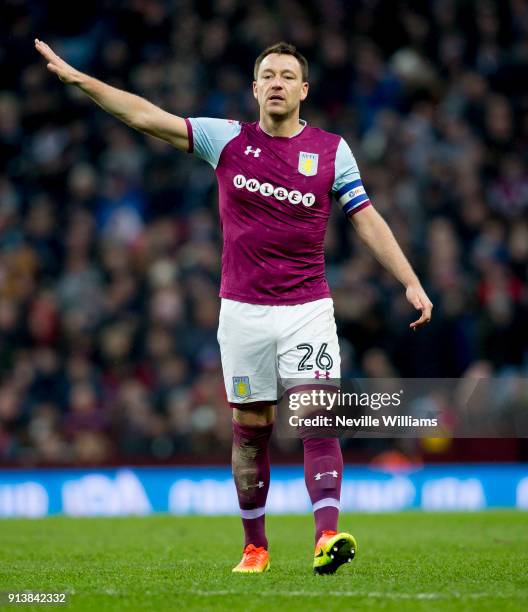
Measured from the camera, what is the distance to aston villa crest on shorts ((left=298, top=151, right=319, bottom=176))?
629 centimetres

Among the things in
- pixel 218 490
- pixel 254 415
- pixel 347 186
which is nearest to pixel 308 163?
pixel 347 186

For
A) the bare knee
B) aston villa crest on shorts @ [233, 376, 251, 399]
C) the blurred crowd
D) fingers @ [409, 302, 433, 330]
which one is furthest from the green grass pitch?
the blurred crowd

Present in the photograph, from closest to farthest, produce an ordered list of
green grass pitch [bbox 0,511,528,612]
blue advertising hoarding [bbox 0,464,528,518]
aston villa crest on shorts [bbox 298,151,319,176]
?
green grass pitch [bbox 0,511,528,612] < aston villa crest on shorts [bbox 298,151,319,176] < blue advertising hoarding [bbox 0,464,528,518]

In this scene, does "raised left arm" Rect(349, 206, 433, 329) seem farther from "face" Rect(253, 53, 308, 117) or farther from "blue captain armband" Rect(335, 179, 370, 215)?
"face" Rect(253, 53, 308, 117)

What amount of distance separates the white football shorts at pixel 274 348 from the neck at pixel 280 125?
865 mm

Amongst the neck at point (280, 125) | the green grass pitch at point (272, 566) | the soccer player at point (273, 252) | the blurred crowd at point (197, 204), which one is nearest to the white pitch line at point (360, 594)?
the green grass pitch at point (272, 566)

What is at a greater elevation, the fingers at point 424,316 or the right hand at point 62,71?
the right hand at point 62,71

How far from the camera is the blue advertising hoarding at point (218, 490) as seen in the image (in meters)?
12.9

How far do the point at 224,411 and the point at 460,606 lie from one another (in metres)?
8.74

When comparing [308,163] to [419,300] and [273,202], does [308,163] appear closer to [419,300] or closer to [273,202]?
[273,202]

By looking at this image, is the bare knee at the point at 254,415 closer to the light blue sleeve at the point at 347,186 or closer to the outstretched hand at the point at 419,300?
the outstretched hand at the point at 419,300

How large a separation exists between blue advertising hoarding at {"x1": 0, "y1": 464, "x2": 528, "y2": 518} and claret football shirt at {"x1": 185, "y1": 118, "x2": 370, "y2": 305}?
6.66 m

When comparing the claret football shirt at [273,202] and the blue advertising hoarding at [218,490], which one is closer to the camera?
the claret football shirt at [273,202]

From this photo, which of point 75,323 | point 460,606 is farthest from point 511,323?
point 460,606
